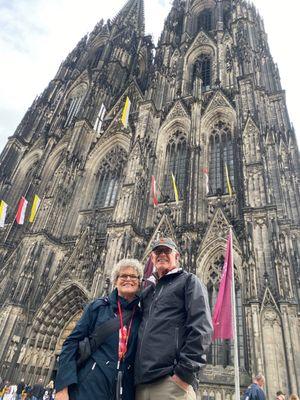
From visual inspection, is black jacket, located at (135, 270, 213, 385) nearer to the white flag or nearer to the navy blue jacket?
the navy blue jacket

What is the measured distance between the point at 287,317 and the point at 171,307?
918 centimetres

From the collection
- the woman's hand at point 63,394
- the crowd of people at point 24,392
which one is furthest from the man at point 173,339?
the crowd of people at point 24,392

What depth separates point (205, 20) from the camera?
93.6ft

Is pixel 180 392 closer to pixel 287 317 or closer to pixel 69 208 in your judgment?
pixel 287 317

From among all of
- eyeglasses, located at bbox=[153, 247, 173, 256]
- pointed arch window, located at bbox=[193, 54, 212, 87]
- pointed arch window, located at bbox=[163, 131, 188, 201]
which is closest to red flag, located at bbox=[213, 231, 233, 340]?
eyeglasses, located at bbox=[153, 247, 173, 256]

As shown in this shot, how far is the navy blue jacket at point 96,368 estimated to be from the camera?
2270mm

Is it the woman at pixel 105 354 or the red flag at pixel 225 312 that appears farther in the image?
the red flag at pixel 225 312

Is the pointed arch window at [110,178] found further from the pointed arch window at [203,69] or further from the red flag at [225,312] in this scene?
the red flag at [225,312]

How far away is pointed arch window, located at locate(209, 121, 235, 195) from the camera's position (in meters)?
16.5

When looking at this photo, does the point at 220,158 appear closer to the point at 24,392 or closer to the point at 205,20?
the point at 24,392

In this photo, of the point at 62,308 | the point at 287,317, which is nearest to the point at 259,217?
the point at 287,317

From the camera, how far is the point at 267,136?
1623cm

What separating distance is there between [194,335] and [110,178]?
735 inches

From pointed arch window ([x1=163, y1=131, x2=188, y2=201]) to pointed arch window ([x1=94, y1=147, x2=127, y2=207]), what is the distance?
3152mm
